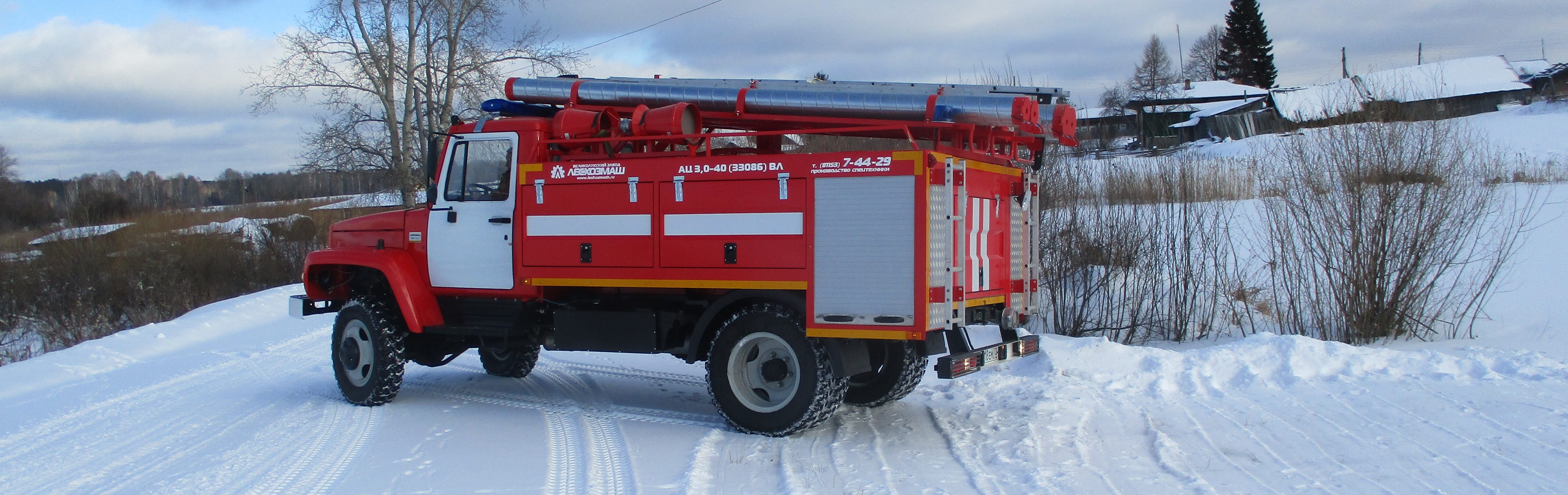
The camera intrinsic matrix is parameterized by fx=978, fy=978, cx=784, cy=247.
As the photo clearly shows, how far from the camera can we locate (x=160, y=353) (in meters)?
12.8

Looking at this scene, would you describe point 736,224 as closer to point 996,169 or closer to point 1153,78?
point 996,169

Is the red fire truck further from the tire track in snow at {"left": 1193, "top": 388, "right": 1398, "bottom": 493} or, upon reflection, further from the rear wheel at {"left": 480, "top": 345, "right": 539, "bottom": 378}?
the tire track in snow at {"left": 1193, "top": 388, "right": 1398, "bottom": 493}

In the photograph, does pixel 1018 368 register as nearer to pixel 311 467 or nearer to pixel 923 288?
pixel 923 288

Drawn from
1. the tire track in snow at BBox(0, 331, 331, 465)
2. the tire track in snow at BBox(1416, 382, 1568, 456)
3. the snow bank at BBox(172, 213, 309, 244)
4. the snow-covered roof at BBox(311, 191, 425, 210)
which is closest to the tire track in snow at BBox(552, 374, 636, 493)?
the tire track in snow at BBox(0, 331, 331, 465)

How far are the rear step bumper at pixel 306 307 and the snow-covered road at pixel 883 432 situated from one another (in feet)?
2.58

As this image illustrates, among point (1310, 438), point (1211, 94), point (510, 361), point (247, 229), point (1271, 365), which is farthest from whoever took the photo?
point (1211, 94)

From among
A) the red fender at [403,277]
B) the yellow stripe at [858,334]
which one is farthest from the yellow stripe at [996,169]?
the red fender at [403,277]

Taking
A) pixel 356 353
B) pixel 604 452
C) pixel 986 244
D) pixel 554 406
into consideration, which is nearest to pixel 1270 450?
pixel 986 244

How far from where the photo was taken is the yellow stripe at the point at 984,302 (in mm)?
6910

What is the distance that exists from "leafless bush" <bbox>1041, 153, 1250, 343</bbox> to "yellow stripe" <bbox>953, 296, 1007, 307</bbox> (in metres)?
4.89

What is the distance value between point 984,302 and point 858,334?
1186 mm

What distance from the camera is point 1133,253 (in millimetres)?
12133

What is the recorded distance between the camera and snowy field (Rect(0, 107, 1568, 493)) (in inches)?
226

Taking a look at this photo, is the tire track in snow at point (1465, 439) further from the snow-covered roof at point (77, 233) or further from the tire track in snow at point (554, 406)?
the snow-covered roof at point (77, 233)
